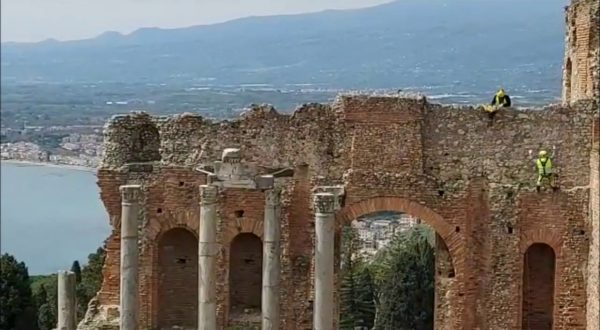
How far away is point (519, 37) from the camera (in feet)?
152

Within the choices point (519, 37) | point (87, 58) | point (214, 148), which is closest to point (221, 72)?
point (87, 58)

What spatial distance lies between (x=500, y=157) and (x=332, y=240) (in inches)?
166

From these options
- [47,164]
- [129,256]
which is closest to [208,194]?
[129,256]

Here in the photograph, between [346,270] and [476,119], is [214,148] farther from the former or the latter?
[346,270]

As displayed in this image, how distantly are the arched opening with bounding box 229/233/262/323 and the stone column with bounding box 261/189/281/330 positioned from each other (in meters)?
3.11

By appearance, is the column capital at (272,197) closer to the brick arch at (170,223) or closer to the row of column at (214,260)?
the row of column at (214,260)

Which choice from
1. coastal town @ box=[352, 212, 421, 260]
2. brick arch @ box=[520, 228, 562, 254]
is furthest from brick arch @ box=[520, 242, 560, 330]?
coastal town @ box=[352, 212, 421, 260]

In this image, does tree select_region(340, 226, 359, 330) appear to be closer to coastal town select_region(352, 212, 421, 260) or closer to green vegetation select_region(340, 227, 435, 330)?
green vegetation select_region(340, 227, 435, 330)

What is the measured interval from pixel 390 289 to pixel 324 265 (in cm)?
1622

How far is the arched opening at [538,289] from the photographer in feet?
68.4

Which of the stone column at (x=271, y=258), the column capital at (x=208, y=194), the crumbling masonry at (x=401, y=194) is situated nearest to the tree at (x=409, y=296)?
the crumbling masonry at (x=401, y=194)

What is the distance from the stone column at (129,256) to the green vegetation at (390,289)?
1192 cm

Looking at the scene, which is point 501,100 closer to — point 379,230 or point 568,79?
point 568,79

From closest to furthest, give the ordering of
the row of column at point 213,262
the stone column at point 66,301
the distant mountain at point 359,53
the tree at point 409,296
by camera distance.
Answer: the row of column at point 213,262 < the stone column at point 66,301 < the tree at point 409,296 < the distant mountain at point 359,53
